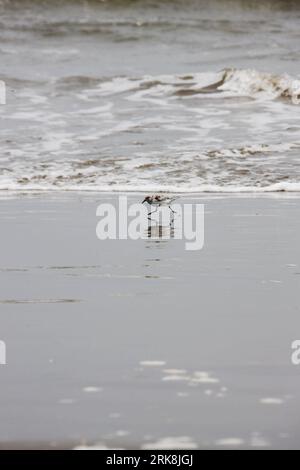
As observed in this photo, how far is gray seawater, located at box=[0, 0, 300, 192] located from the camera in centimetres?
822

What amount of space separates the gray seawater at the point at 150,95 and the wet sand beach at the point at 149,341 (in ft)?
9.88

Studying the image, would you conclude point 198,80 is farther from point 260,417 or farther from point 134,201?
point 260,417

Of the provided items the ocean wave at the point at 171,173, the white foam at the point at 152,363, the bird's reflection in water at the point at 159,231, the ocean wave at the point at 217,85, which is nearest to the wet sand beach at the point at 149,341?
the white foam at the point at 152,363

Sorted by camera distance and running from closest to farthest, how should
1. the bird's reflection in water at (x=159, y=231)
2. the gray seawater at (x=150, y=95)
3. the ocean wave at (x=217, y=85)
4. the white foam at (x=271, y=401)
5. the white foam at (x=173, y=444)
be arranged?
1. the white foam at (x=173, y=444)
2. the white foam at (x=271, y=401)
3. the bird's reflection in water at (x=159, y=231)
4. the gray seawater at (x=150, y=95)
5. the ocean wave at (x=217, y=85)

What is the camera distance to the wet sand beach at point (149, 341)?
6.77 feet

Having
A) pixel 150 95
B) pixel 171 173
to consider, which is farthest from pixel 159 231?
pixel 150 95

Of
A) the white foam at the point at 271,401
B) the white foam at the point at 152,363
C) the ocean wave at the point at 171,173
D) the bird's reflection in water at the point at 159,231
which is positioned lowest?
the white foam at the point at 271,401

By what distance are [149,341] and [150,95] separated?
10.7 metres

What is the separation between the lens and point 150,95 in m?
13.3

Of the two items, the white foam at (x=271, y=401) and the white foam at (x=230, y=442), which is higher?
the white foam at (x=271, y=401)

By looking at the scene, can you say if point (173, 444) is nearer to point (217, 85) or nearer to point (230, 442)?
point (230, 442)

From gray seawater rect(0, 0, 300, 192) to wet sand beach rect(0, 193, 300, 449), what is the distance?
9.88 feet

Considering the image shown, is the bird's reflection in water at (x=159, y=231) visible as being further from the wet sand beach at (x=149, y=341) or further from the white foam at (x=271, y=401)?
the white foam at (x=271, y=401)

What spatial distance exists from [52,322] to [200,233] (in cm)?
223
